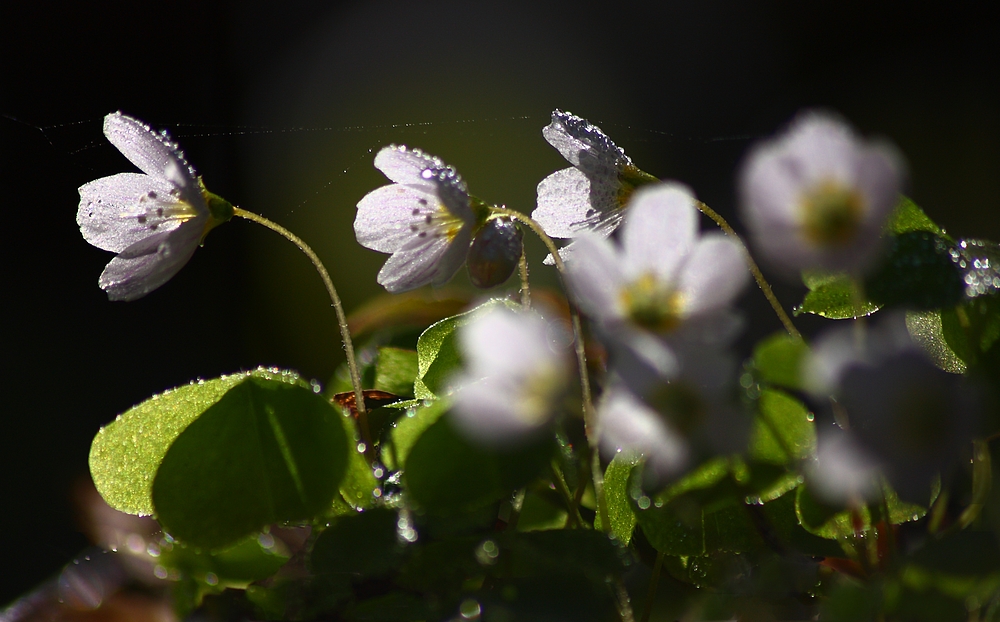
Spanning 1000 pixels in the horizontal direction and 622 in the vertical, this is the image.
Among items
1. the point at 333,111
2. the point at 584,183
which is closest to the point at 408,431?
the point at 584,183

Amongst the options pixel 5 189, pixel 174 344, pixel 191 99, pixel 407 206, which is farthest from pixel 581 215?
pixel 191 99

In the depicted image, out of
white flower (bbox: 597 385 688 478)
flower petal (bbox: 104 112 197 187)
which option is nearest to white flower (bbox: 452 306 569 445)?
white flower (bbox: 597 385 688 478)

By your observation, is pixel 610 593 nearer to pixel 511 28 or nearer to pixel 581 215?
pixel 581 215

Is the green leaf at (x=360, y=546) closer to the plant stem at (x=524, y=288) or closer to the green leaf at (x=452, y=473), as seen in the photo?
the green leaf at (x=452, y=473)

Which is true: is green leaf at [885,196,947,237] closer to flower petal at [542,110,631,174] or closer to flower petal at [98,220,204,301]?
flower petal at [542,110,631,174]

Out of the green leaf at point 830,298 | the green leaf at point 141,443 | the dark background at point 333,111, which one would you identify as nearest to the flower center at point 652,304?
the green leaf at point 830,298

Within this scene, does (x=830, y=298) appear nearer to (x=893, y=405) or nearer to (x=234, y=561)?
(x=893, y=405)
